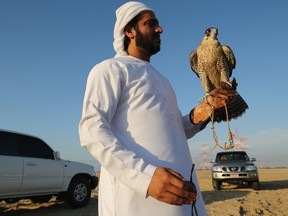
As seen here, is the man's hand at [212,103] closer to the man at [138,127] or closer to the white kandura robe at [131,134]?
the man at [138,127]

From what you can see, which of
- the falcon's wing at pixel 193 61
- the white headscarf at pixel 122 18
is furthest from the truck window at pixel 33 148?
the white headscarf at pixel 122 18

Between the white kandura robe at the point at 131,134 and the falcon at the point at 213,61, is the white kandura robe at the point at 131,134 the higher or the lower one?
the lower one

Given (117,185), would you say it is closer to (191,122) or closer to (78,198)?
(191,122)

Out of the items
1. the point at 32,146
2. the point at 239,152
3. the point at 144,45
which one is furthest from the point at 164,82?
the point at 239,152

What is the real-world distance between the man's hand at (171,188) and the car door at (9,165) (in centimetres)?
624

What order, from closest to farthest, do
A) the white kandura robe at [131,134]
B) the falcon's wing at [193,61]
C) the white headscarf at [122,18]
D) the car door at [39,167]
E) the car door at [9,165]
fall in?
1. the white kandura robe at [131,134]
2. the white headscarf at [122,18]
3. the falcon's wing at [193,61]
4. the car door at [9,165]
5. the car door at [39,167]

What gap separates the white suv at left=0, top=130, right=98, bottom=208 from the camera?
6.93 meters

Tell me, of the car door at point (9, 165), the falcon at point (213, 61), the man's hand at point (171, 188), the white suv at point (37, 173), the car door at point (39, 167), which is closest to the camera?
the man's hand at point (171, 188)

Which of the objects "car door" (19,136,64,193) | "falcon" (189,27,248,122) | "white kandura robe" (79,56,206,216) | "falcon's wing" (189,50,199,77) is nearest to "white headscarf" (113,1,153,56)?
"white kandura robe" (79,56,206,216)

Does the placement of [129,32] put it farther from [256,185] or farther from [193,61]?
[256,185]

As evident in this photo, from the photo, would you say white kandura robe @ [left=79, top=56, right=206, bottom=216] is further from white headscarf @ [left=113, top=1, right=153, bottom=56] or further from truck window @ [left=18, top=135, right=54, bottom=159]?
truck window @ [left=18, top=135, right=54, bottom=159]

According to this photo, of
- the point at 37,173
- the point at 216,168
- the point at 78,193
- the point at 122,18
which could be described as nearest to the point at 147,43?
the point at 122,18

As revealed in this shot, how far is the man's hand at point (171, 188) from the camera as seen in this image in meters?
1.25

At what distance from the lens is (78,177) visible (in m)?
8.70
